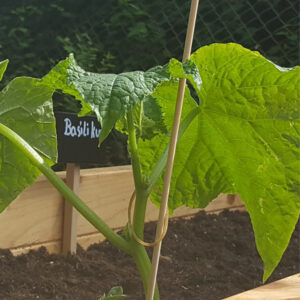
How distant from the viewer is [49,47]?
3.60 metres

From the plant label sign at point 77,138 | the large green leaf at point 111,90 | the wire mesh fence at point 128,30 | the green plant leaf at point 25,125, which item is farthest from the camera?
the wire mesh fence at point 128,30

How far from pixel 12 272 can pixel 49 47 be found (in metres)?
2.06

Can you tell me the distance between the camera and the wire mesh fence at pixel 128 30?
3139mm

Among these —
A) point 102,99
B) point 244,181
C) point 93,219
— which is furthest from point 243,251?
point 102,99

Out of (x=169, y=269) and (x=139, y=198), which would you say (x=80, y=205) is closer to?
(x=139, y=198)

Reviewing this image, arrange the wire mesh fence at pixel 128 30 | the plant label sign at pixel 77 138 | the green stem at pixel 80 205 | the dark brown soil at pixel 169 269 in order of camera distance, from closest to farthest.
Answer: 1. the green stem at pixel 80 205
2. the plant label sign at pixel 77 138
3. the dark brown soil at pixel 169 269
4. the wire mesh fence at pixel 128 30

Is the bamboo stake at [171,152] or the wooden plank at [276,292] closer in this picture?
the bamboo stake at [171,152]

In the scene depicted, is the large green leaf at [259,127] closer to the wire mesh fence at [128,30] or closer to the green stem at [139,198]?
the green stem at [139,198]

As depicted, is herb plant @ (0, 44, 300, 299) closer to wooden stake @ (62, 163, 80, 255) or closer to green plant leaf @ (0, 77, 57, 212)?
green plant leaf @ (0, 77, 57, 212)

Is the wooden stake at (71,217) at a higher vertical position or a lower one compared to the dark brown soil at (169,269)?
higher

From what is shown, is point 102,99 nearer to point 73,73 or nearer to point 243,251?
point 73,73

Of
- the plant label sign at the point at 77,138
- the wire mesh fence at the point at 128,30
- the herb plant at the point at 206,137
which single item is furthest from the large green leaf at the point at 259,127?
the wire mesh fence at the point at 128,30

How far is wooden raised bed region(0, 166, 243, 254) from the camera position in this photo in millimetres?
1840

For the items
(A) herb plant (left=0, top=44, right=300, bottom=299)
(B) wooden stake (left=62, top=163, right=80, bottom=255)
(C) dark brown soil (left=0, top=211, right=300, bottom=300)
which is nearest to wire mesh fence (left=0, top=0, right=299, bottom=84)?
(C) dark brown soil (left=0, top=211, right=300, bottom=300)
